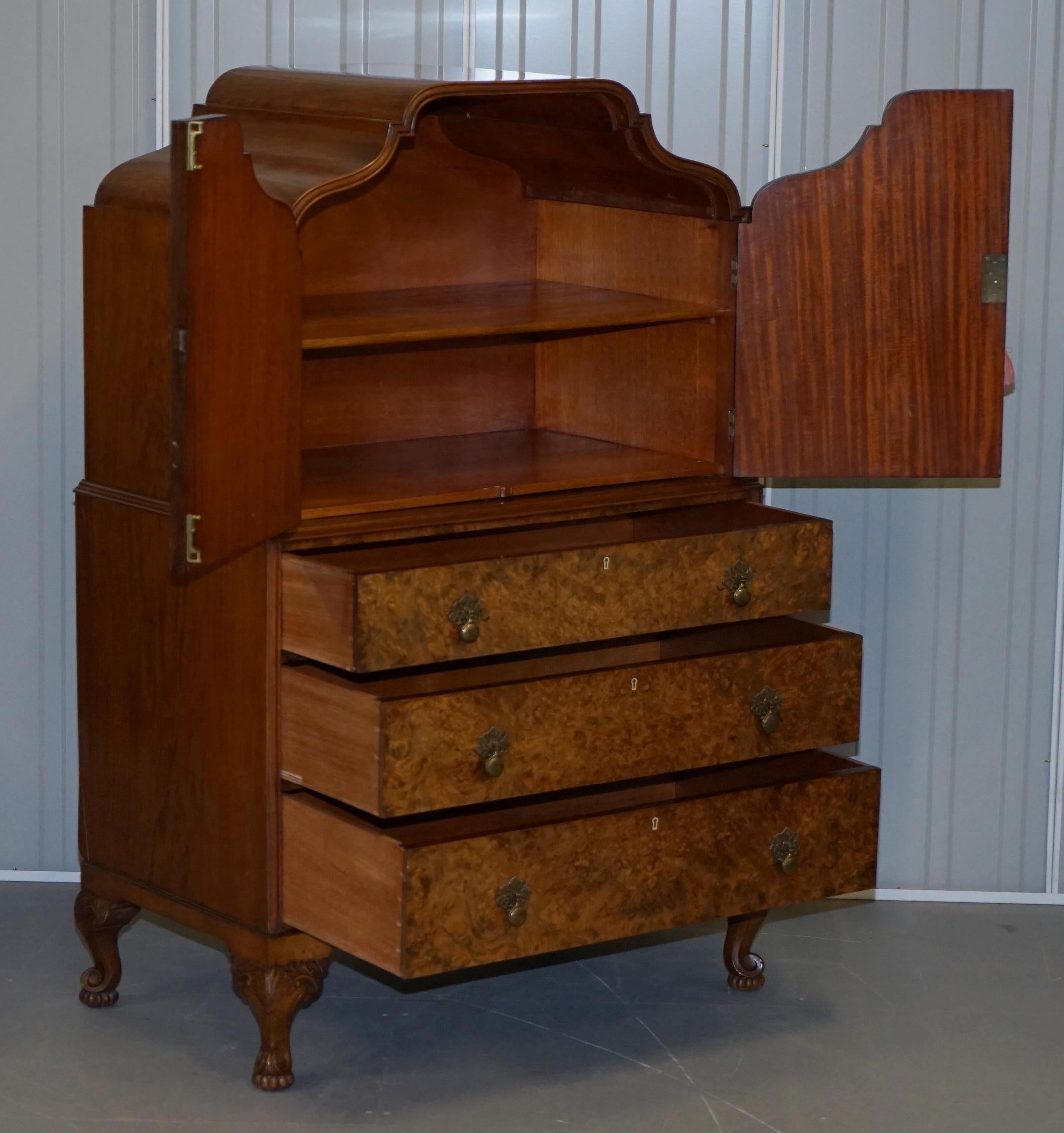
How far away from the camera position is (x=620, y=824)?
2.93 metres

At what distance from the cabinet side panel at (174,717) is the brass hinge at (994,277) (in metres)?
1.15

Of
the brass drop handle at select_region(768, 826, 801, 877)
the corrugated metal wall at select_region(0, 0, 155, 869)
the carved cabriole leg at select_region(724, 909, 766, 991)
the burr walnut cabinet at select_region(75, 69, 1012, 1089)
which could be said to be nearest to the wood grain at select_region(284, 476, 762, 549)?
the burr walnut cabinet at select_region(75, 69, 1012, 1089)

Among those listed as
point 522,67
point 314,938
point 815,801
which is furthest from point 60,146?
point 815,801

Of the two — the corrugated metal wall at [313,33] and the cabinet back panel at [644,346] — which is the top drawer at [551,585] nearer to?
the cabinet back panel at [644,346]

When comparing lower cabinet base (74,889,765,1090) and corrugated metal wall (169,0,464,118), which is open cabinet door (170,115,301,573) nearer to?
lower cabinet base (74,889,765,1090)

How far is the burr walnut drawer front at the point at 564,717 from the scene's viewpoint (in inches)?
107

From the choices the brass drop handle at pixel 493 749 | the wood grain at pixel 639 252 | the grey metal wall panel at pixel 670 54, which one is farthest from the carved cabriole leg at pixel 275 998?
the grey metal wall panel at pixel 670 54

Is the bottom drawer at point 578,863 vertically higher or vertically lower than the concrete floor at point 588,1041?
higher

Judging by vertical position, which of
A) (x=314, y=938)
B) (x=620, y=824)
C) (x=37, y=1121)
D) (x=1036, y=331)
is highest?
(x=1036, y=331)

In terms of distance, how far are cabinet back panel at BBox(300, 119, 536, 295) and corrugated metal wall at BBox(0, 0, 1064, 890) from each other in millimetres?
231

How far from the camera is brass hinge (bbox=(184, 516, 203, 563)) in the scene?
260 centimetres

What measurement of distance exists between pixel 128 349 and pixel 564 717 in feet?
2.67

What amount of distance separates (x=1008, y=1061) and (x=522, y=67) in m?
1.86

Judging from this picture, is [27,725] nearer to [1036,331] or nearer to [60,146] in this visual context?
[60,146]
